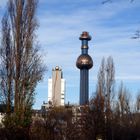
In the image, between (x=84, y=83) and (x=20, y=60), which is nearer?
(x=20, y=60)

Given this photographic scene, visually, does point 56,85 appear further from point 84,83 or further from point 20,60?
point 20,60

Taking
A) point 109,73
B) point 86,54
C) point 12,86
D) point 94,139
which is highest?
point 86,54

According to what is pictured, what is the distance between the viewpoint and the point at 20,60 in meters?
30.0

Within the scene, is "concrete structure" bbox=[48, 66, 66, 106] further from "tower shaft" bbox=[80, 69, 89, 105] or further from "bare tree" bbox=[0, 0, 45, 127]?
"bare tree" bbox=[0, 0, 45, 127]

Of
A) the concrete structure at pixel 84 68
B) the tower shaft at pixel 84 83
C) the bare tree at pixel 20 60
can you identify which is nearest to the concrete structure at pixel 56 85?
the concrete structure at pixel 84 68

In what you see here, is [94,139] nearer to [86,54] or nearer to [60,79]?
[60,79]

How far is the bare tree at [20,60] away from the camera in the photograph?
2940 centimetres

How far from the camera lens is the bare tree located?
29.4 m

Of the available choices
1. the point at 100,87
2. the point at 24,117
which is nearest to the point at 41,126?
the point at 24,117

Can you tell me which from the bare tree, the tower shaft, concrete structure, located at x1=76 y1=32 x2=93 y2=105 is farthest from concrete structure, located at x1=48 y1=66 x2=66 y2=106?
the bare tree

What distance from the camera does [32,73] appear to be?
30.2 meters

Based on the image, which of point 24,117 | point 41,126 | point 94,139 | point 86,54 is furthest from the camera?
point 86,54

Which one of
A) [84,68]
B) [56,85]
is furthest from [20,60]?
[84,68]

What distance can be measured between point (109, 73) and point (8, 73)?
27.7 m
